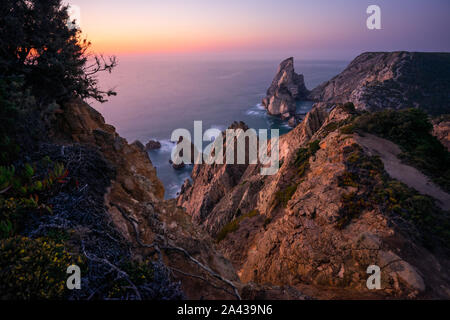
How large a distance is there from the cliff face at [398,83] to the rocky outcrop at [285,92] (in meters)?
15.0

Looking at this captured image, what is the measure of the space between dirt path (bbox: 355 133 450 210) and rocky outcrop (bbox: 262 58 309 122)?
104927 mm

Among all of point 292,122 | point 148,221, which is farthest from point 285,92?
point 148,221

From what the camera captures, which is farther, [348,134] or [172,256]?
[348,134]

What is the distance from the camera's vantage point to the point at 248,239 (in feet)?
62.1

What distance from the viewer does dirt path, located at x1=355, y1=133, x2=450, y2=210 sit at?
36.8 ft

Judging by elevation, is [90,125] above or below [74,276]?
above

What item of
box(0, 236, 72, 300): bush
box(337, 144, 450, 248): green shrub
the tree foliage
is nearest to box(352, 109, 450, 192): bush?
box(337, 144, 450, 248): green shrub

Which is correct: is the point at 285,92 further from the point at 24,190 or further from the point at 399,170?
the point at 24,190

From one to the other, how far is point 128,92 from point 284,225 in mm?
160347
